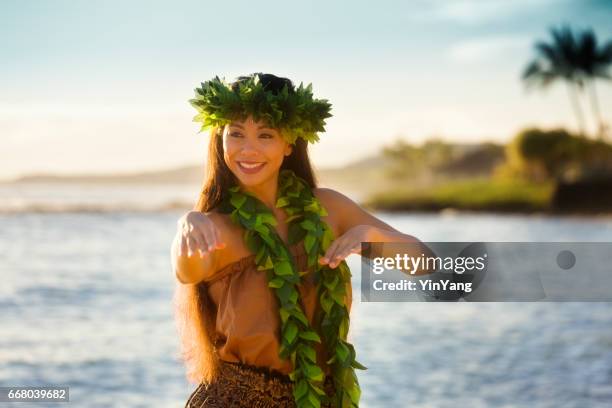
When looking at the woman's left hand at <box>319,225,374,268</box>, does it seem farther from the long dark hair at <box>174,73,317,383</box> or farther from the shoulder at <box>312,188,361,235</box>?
the long dark hair at <box>174,73,317,383</box>

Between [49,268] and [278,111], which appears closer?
[278,111]

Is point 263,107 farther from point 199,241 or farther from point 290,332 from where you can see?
point 290,332

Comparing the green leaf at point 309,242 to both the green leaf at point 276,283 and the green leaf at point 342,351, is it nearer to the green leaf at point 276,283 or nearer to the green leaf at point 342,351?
the green leaf at point 276,283

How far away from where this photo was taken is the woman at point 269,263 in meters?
2.39

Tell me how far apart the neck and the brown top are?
171 millimetres

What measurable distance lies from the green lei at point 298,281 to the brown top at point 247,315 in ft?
0.09

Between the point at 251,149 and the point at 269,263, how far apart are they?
0.28m

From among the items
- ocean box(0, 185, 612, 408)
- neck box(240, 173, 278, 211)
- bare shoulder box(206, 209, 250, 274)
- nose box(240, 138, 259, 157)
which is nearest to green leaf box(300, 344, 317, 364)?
bare shoulder box(206, 209, 250, 274)

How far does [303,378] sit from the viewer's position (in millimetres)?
2400

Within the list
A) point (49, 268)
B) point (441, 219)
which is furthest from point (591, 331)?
point (441, 219)

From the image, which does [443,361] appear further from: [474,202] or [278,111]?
[474,202]

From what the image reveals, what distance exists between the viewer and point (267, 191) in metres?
2.54

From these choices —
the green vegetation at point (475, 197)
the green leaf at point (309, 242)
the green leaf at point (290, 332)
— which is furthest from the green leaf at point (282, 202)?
the green vegetation at point (475, 197)

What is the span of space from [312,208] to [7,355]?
8.75 metres
